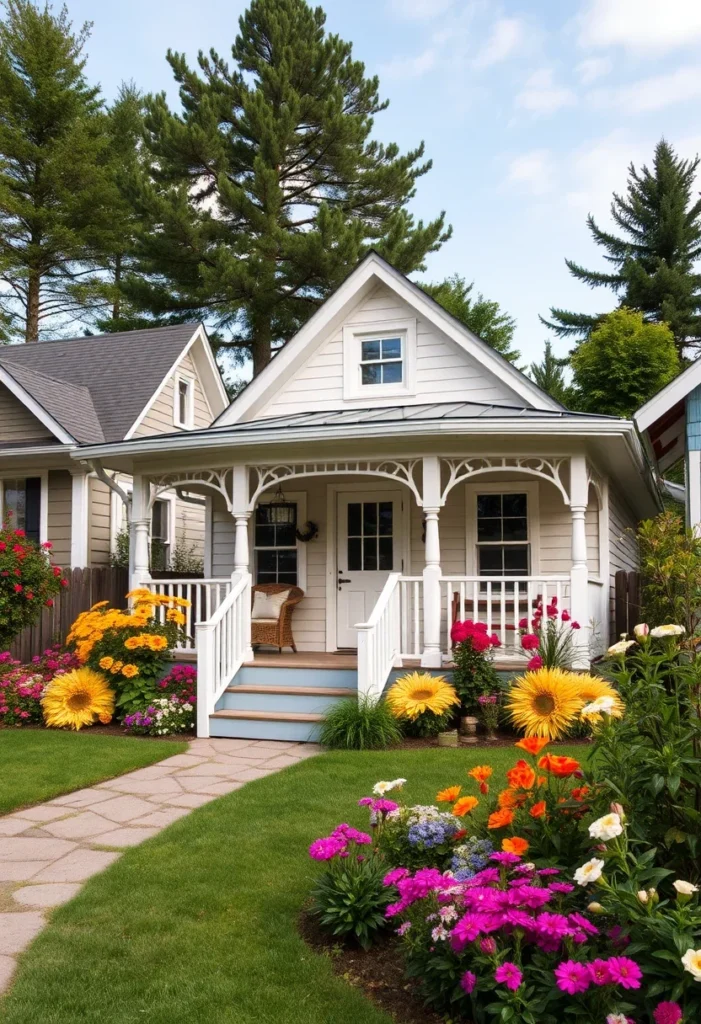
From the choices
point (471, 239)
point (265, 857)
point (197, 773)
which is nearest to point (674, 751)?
point (265, 857)

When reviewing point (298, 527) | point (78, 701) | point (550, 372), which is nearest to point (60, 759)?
point (78, 701)

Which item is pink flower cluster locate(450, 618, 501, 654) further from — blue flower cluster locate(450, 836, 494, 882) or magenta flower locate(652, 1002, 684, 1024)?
magenta flower locate(652, 1002, 684, 1024)

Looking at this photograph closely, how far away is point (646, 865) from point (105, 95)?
28.7 m

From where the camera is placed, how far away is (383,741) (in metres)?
7.29

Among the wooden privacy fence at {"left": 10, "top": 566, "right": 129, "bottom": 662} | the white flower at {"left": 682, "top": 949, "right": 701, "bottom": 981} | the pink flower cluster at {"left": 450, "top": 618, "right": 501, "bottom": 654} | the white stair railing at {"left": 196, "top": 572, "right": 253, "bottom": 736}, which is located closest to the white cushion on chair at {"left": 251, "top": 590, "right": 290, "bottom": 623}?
the white stair railing at {"left": 196, "top": 572, "right": 253, "bottom": 736}

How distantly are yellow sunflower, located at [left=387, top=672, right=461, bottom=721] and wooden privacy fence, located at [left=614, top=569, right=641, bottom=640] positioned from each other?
3820 mm

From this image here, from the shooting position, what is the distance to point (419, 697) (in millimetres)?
7605

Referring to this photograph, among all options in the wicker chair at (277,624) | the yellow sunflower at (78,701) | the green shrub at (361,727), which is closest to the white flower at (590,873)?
the green shrub at (361,727)

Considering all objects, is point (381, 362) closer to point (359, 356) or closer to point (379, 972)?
point (359, 356)

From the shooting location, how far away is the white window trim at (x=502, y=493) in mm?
9961

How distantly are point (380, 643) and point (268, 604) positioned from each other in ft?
8.01

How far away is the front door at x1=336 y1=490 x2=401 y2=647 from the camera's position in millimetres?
10547

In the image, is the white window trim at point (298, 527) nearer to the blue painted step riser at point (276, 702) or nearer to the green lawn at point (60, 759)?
the blue painted step riser at point (276, 702)

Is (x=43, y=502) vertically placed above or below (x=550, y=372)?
below
